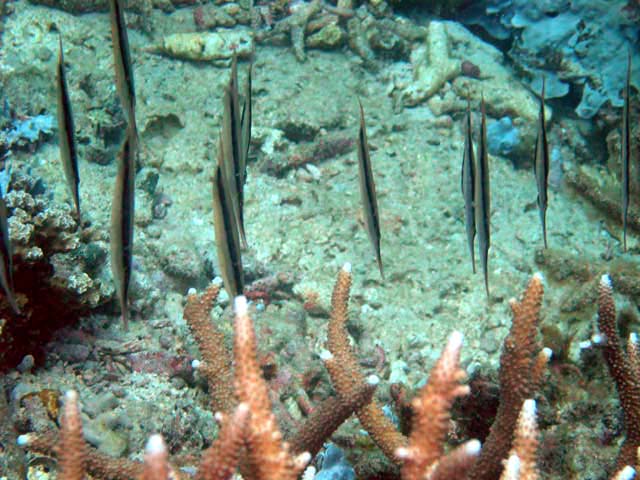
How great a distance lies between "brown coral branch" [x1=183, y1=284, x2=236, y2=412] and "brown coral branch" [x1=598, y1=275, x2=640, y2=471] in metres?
2.12

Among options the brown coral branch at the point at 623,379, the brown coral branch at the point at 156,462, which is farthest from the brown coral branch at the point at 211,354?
the brown coral branch at the point at 623,379

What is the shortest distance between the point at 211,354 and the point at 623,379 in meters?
2.36

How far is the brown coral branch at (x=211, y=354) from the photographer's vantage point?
3.02 meters

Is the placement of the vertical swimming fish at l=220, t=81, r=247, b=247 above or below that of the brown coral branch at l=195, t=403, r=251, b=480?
above

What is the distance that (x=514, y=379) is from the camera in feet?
7.77

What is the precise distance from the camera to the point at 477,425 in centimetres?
316

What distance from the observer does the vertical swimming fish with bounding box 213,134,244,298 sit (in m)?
2.39

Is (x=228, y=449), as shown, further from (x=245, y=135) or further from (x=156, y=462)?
(x=245, y=135)

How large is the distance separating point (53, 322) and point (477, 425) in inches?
122

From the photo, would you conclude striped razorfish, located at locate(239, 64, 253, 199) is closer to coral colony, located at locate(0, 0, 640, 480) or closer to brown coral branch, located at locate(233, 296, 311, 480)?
coral colony, located at locate(0, 0, 640, 480)

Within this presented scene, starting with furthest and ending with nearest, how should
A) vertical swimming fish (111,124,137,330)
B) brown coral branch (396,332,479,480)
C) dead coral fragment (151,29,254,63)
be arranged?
1. dead coral fragment (151,29,254,63)
2. vertical swimming fish (111,124,137,330)
3. brown coral branch (396,332,479,480)

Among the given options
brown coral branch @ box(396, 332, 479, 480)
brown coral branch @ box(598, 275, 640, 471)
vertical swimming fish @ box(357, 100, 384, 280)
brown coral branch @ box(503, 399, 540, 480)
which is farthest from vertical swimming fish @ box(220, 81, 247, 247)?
brown coral branch @ box(598, 275, 640, 471)

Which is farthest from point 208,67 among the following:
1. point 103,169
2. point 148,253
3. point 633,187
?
point 633,187

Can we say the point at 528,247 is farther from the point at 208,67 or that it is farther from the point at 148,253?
the point at 208,67
